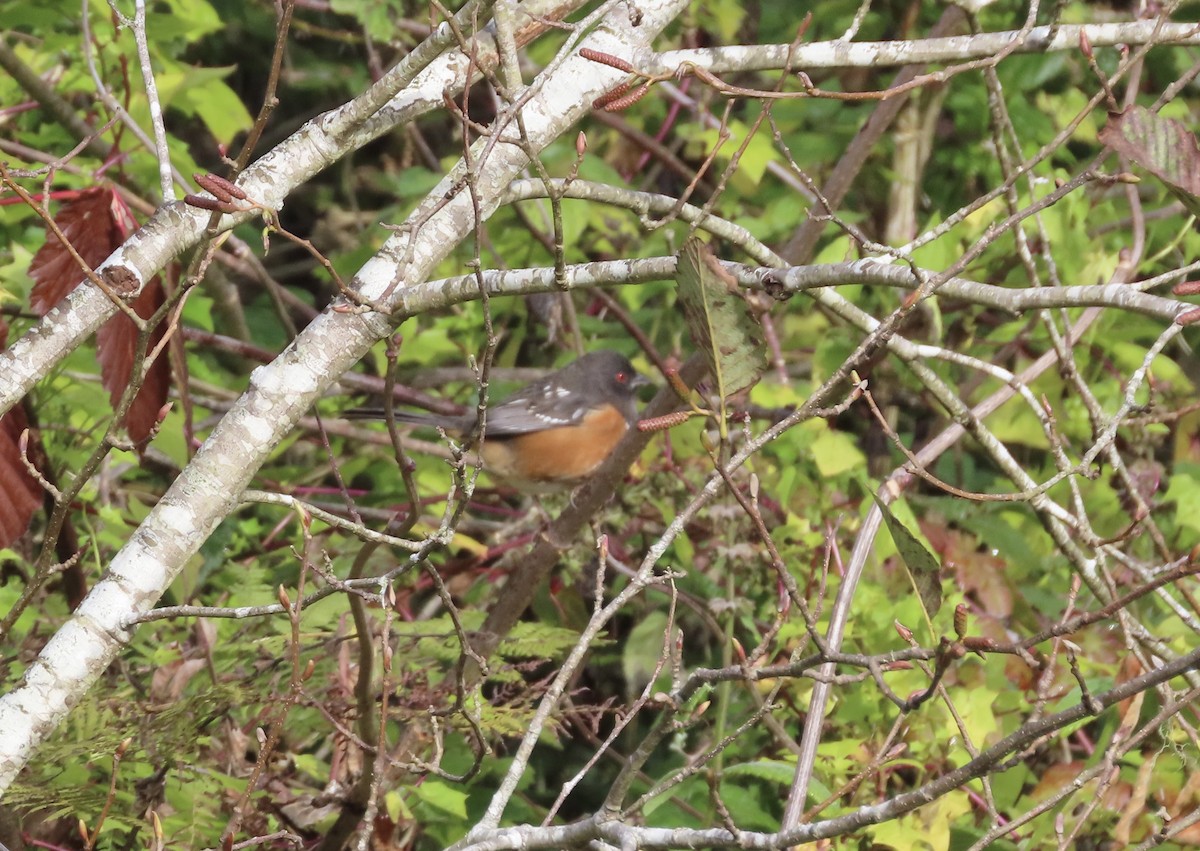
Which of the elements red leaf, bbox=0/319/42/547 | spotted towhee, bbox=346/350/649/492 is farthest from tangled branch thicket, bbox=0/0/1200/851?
spotted towhee, bbox=346/350/649/492

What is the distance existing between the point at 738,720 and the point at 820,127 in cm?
223

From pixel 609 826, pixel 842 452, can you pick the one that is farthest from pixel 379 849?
pixel 842 452

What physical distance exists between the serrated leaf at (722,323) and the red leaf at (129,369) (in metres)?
1.24

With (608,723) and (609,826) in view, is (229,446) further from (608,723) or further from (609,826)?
(608,723)

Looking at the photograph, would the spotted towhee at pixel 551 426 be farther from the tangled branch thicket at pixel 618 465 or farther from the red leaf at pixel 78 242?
the red leaf at pixel 78 242

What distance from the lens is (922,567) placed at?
Result: 1587mm

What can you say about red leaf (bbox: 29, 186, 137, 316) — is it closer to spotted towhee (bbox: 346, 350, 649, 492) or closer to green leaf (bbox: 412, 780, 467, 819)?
green leaf (bbox: 412, 780, 467, 819)

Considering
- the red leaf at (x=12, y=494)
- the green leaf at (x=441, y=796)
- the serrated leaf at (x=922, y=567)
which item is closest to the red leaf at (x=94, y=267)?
the red leaf at (x=12, y=494)

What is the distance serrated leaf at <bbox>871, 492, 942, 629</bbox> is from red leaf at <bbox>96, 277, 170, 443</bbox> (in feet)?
4.83

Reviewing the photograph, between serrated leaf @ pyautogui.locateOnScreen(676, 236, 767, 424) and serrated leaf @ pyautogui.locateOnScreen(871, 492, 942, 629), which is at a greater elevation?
serrated leaf @ pyautogui.locateOnScreen(676, 236, 767, 424)

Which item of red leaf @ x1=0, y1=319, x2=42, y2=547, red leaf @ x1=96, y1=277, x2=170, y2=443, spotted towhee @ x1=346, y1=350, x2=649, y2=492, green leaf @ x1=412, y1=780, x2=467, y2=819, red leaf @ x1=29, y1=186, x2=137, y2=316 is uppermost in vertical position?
spotted towhee @ x1=346, y1=350, x2=649, y2=492

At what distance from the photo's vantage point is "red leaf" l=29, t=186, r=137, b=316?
2438 millimetres

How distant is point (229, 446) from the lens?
1927mm

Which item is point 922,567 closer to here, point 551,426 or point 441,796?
point 441,796
